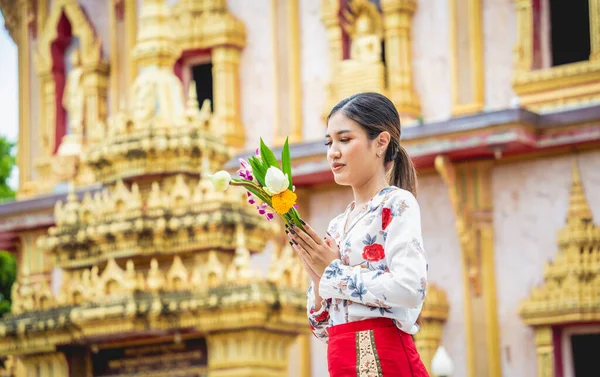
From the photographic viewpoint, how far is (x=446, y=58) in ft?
63.5

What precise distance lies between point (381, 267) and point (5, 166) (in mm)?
27834

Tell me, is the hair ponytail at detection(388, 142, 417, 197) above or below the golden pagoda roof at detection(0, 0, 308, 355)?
below

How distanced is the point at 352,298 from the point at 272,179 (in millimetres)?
516

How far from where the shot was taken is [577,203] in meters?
17.8

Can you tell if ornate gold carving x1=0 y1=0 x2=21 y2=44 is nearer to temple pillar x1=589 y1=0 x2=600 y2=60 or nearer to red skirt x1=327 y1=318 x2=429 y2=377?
temple pillar x1=589 y1=0 x2=600 y2=60

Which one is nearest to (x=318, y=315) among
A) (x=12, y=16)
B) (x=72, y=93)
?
(x=72, y=93)

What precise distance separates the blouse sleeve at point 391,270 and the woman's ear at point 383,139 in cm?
22

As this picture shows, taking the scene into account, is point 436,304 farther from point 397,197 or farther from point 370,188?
point 397,197

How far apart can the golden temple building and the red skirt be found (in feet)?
24.1

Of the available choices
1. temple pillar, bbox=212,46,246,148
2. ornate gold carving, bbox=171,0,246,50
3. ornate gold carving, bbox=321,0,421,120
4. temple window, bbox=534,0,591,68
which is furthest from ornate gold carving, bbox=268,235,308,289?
ornate gold carving, bbox=171,0,246,50

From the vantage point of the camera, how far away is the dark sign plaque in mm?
13352

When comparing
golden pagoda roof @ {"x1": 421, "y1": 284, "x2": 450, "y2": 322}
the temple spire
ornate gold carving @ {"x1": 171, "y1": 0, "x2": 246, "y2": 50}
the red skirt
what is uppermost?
ornate gold carving @ {"x1": 171, "y1": 0, "x2": 246, "y2": 50}

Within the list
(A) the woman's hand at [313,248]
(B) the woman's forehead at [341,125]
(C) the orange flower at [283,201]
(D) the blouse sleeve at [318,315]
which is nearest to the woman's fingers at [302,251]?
(A) the woman's hand at [313,248]

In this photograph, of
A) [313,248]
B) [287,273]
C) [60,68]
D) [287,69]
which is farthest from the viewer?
[60,68]
